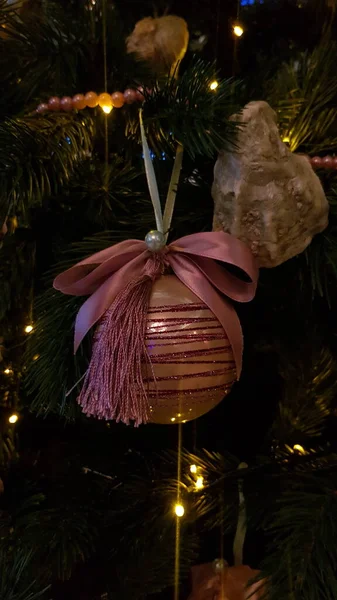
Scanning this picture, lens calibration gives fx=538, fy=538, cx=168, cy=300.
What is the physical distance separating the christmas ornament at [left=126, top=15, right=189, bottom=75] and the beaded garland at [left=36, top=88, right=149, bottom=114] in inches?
3.9

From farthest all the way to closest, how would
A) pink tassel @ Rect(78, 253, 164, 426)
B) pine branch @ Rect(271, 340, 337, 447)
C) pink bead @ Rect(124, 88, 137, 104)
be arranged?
1. pine branch @ Rect(271, 340, 337, 447)
2. pink bead @ Rect(124, 88, 137, 104)
3. pink tassel @ Rect(78, 253, 164, 426)

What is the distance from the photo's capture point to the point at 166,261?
38 centimetres

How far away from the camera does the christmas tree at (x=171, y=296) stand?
1.26 feet

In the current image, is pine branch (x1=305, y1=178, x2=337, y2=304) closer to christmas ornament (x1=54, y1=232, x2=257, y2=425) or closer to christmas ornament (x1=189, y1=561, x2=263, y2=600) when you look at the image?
christmas ornament (x1=54, y1=232, x2=257, y2=425)

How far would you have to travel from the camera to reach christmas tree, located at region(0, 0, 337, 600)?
39 cm

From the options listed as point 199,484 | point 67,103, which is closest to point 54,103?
point 67,103

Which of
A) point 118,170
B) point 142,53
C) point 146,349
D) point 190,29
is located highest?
point 190,29

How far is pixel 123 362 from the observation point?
35cm

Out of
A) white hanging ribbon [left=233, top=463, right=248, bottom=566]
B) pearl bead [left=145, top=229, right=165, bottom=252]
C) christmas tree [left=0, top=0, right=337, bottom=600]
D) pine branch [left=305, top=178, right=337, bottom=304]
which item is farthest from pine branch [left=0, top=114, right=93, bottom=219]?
white hanging ribbon [left=233, top=463, right=248, bottom=566]

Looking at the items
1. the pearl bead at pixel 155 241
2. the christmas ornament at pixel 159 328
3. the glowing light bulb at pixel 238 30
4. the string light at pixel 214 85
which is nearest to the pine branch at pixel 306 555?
the christmas ornament at pixel 159 328

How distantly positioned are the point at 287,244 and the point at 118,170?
7.5 inches

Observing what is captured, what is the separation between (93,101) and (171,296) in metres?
0.21

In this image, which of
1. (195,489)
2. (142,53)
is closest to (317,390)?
(195,489)

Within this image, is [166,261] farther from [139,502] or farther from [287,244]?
[139,502]
